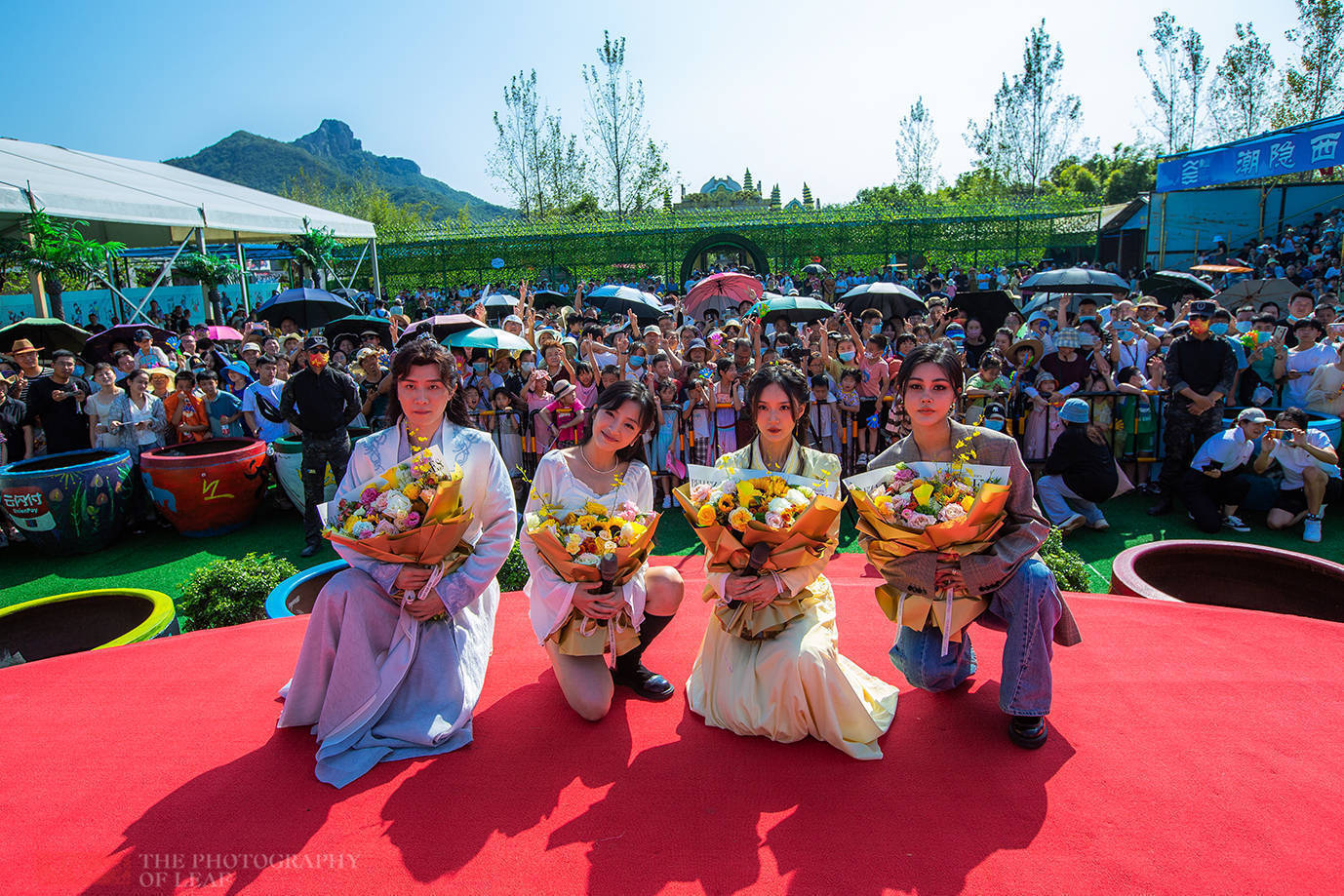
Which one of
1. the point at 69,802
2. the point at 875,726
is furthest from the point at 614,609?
the point at 69,802

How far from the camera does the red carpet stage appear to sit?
232 cm

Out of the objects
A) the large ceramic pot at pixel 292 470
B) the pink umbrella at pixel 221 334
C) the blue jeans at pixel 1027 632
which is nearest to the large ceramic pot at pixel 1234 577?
the blue jeans at pixel 1027 632

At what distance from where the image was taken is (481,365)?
895 cm

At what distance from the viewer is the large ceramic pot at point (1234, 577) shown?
430 cm

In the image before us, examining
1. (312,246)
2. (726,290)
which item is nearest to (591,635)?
(726,290)

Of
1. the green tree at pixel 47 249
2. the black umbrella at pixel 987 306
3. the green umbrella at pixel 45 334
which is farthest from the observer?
the black umbrella at pixel 987 306

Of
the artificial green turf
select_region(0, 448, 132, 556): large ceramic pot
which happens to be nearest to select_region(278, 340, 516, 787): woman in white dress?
the artificial green turf

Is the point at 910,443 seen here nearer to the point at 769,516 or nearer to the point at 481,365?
the point at 769,516

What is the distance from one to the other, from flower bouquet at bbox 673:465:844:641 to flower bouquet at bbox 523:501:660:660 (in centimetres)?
27

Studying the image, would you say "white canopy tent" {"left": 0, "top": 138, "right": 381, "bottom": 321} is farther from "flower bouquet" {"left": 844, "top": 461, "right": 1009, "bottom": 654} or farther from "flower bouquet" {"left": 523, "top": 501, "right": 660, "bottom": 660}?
"flower bouquet" {"left": 844, "top": 461, "right": 1009, "bottom": 654}

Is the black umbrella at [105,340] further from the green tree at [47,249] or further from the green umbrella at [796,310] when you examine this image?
the green umbrella at [796,310]

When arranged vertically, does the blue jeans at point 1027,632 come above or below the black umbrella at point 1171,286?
below

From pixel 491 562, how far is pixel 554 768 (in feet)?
2.94

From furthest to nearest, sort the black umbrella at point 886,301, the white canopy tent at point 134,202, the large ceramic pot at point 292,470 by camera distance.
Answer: the black umbrella at point 886,301, the white canopy tent at point 134,202, the large ceramic pot at point 292,470
